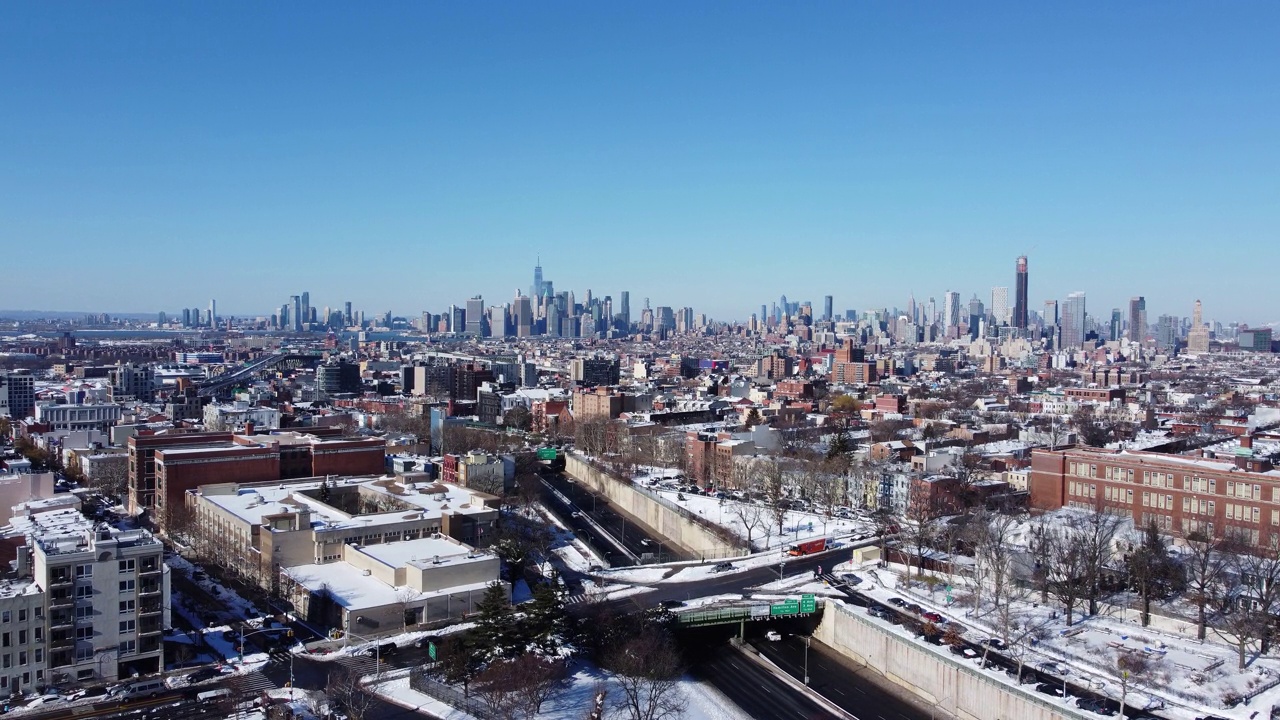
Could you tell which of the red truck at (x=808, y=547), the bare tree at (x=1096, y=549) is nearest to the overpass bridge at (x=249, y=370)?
the red truck at (x=808, y=547)

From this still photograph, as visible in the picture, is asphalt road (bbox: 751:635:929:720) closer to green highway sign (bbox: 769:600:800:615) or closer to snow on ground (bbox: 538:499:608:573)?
green highway sign (bbox: 769:600:800:615)

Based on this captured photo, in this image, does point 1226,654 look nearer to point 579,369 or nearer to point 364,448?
point 364,448

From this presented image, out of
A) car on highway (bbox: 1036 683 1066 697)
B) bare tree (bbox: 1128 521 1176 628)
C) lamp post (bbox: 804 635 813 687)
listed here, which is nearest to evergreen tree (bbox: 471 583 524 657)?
lamp post (bbox: 804 635 813 687)

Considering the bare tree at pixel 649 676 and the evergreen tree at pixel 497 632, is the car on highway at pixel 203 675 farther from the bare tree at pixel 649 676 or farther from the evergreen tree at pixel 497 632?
the bare tree at pixel 649 676

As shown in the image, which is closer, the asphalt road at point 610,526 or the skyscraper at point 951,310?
the asphalt road at point 610,526

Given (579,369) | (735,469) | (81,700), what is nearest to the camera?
(81,700)

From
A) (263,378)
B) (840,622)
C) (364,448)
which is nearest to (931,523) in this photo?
(840,622)
